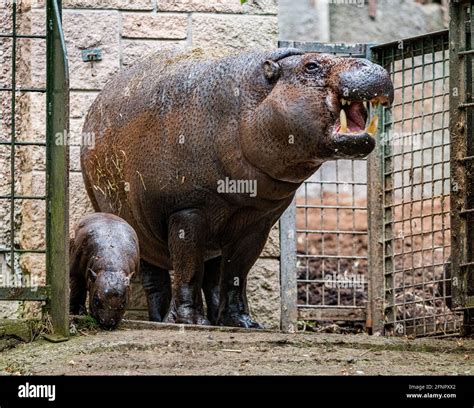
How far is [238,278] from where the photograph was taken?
9.48m

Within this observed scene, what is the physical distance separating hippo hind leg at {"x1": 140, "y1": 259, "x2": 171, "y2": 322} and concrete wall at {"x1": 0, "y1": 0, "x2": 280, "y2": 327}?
371 millimetres

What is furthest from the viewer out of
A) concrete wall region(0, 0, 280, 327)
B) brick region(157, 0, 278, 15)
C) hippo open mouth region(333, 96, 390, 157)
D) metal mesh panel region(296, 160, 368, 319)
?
metal mesh panel region(296, 160, 368, 319)

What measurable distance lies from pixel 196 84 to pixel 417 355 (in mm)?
2650

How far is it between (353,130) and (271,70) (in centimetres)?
76

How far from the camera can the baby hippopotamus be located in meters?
8.43

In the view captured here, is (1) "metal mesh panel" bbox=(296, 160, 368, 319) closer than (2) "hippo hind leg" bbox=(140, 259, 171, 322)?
No

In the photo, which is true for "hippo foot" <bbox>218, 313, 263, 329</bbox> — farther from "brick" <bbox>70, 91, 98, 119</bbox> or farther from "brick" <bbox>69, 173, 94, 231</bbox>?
"brick" <bbox>70, 91, 98, 119</bbox>

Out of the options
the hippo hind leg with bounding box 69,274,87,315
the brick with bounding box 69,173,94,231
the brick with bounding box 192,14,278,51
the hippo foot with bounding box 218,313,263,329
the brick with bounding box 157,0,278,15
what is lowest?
the hippo foot with bounding box 218,313,263,329

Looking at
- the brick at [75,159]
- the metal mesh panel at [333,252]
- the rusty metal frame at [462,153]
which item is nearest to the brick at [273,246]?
the metal mesh panel at [333,252]

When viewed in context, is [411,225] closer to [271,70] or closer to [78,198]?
[271,70]

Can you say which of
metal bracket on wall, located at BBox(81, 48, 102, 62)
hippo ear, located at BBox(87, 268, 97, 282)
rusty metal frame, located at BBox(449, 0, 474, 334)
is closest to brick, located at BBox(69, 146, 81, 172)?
metal bracket on wall, located at BBox(81, 48, 102, 62)

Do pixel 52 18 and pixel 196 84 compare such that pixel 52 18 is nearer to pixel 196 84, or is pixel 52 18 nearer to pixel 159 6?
pixel 196 84

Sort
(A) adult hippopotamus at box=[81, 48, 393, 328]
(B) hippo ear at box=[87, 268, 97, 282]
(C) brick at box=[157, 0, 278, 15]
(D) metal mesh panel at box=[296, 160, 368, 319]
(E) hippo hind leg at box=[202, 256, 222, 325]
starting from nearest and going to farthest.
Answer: (A) adult hippopotamus at box=[81, 48, 393, 328] → (B) hippo ear at box=[87, 268, 97, 282] → (E) hippo hind leg at box=[202, 256, 222, 325] → (C) brick at box=[157, 0, 278, 15] → (D) metal mesh panel at box=[296, 160, 368, 319]
